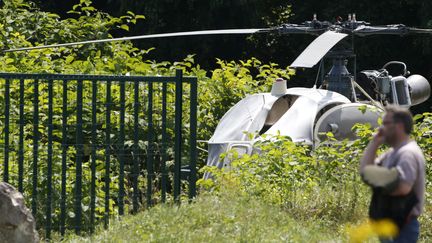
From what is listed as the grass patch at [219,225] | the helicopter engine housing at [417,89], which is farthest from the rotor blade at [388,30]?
the grass patch at [219,225]

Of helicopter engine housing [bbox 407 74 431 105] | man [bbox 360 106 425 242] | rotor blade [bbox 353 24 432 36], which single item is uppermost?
rotor blade [bbox 353 24 432 36]

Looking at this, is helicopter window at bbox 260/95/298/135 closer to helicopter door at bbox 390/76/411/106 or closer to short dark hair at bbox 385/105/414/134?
helicopter door at bbox 390/76/411/106

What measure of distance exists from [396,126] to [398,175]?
33 centimetres

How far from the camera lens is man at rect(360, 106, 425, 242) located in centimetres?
727

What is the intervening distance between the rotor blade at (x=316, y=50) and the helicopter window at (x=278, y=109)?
1217mm

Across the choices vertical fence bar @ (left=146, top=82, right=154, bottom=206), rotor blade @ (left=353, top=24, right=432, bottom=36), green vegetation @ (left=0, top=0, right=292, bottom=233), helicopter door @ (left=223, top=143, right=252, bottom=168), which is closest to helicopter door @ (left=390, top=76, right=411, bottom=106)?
rotor blade @ (left=353, top=24, right=432, bottom=36)

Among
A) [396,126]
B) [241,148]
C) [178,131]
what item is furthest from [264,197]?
[396,126]

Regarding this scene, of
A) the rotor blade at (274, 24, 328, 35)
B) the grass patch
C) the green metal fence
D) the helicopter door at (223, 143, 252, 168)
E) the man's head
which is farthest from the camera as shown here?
the rotor blade at (274, 24, 328, 35)

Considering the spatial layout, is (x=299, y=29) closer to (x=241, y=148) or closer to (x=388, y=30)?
(x=388, y=30)

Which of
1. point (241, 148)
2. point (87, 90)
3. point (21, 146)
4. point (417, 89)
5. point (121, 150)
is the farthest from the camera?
point (417, 89)

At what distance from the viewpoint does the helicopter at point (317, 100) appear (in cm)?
1274

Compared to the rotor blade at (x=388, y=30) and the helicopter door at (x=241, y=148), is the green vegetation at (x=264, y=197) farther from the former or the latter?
the rotor blade at (x=388, y=30)

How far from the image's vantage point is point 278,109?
1375 centimetres

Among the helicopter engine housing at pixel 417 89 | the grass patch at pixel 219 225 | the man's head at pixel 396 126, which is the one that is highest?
the man's head at pixel 396 126
